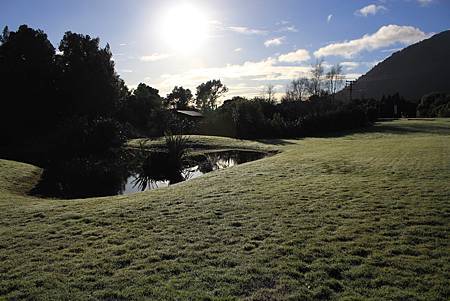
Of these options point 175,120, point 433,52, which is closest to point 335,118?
point 175,120

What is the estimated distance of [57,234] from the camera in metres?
7.20

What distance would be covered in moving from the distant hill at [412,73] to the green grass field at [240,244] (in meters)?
82.7

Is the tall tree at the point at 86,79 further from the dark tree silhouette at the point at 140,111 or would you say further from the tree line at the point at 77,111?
the dark tree silhouette at the point at 140,111

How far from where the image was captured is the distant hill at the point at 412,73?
8862 cm

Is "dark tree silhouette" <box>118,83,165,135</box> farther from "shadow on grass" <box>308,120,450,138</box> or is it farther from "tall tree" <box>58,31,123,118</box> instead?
"shadow on grass" <box>308,120,450,138</box>

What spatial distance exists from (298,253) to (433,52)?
4218 inches

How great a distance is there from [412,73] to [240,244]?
9951 centimetres

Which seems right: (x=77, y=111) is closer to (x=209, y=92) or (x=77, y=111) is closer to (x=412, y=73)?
(x=209, y=92)

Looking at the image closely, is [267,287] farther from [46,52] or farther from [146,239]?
[46,52]

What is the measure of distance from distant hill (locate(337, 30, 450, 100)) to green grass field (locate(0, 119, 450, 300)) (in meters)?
82.7

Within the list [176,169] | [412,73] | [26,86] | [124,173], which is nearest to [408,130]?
[176,169]

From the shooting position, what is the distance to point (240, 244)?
631 cm

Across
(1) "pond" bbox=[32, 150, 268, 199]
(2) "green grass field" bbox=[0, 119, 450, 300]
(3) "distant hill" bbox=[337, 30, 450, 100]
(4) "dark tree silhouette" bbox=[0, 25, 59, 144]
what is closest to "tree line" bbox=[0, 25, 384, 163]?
(4) "dark tree silhouette" bbox=[0, 25, 59, 144]

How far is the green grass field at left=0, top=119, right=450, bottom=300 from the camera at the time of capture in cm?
477
